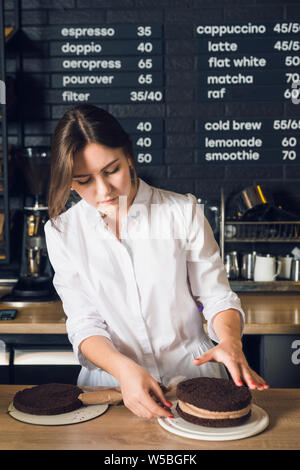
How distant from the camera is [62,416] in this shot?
1191 mm

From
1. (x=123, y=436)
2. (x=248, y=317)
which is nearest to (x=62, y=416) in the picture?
(x=123, y=436)

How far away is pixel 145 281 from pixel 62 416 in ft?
1.60

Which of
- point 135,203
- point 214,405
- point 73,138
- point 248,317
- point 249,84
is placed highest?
point 249,84

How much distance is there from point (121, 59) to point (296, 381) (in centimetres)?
183

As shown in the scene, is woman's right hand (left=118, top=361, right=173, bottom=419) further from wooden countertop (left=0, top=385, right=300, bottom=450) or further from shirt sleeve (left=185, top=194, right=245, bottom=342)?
shirt sleeve (left=185, top=194, right=245, bottom=342)

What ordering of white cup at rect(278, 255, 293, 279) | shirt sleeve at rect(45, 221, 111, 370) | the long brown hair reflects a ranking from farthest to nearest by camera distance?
white cup at rect(278, 255, 293, 279)
shirt sleeve at rect(45, 221, 111, 370)
the long brown hair

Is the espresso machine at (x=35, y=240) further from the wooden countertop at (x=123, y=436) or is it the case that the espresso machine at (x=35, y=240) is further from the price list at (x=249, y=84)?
→ the wooden countertop at (x=123, y=436)

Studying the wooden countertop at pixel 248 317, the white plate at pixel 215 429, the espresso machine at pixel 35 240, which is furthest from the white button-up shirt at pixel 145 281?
the espresso machine at pixel 35 240

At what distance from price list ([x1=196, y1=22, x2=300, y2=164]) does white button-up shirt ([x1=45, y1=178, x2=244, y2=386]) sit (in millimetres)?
1380

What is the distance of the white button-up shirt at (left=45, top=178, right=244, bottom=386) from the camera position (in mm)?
1551

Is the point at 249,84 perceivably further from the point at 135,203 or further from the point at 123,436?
the point at 123,436

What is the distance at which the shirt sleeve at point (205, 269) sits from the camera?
4.95 ft

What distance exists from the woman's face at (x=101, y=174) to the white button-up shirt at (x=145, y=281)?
168mm

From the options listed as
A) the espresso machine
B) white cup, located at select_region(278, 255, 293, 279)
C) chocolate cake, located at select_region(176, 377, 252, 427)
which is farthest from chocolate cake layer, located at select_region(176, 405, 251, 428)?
white cup, located at select_region(278, 255, 293, 279)
